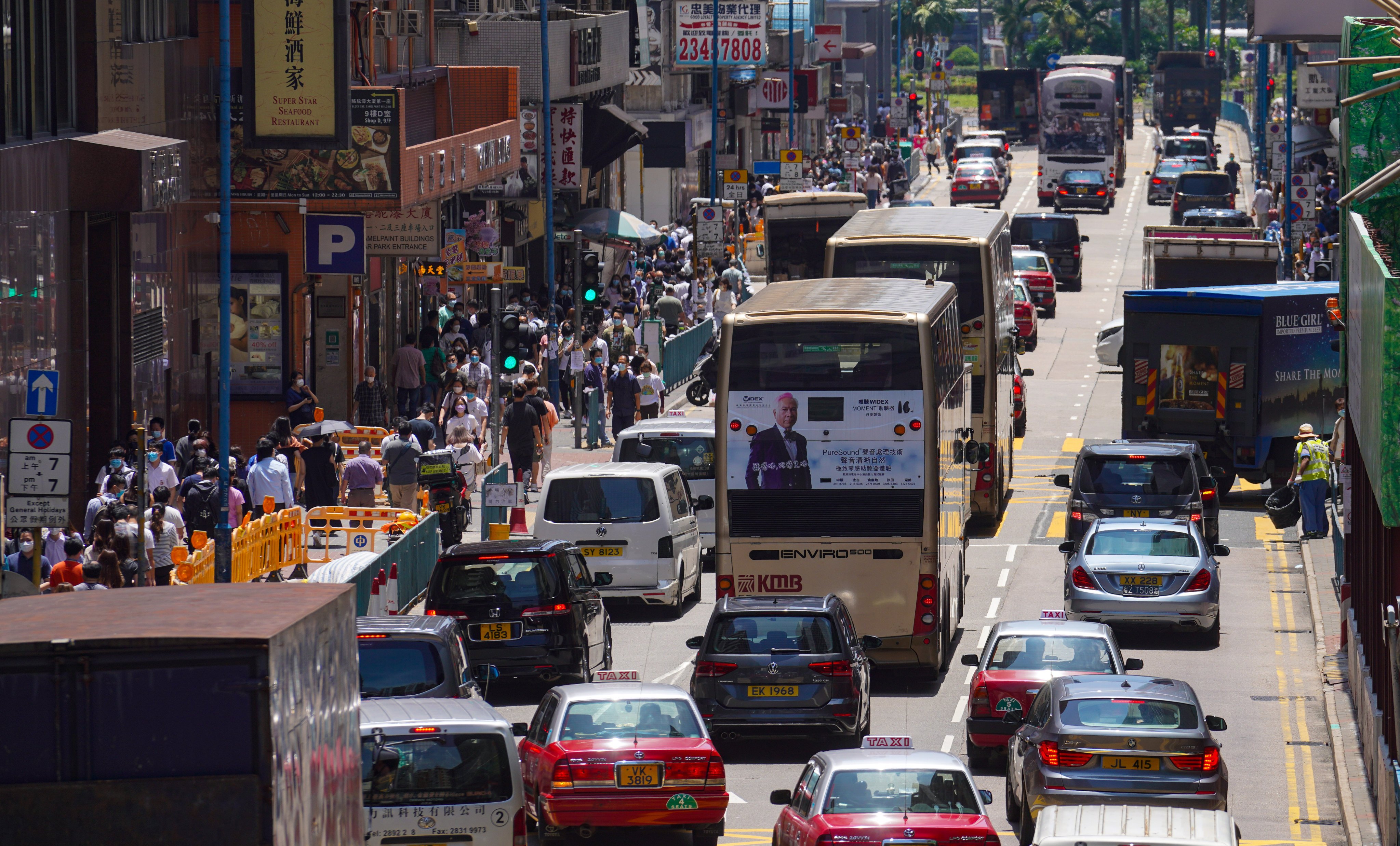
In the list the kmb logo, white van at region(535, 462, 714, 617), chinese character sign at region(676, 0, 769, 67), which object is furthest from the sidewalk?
chinese character sign at region(676, 0, 769, 67)

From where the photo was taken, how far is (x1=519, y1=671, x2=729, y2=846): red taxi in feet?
47.7

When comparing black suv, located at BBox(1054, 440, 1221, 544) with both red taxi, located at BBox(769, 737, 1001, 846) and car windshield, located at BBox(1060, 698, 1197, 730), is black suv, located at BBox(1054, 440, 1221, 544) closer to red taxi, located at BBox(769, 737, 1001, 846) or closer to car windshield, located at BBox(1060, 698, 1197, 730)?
car windshield, located at BBox(1060, 698, 1197, 730)

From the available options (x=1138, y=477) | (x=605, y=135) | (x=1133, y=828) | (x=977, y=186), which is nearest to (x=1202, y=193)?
(x=977, y=186)

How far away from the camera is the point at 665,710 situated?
1505 cm

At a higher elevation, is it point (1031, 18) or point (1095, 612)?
point (1031, 18)

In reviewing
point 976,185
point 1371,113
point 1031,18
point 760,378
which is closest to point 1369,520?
point 1371,113

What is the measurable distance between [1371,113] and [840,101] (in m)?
83.4

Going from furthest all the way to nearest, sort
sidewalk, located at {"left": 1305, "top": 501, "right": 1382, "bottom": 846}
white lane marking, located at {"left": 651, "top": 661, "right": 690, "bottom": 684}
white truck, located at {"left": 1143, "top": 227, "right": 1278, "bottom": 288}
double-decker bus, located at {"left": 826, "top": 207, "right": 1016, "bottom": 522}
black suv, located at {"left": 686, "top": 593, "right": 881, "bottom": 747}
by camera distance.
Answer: white truck, located at {"left": 1143, "top": 227, "right": 1278, "bottom": 288}
double-decker bus, located at {"left": 826, "top": 207, "right": 1016, "bottom": 522}
white lane marking, located at {"left": 651, "top": 661, "right": 690, "bottom": 684}
black suv, located at {"left": 686, "top": 593, "right": 881, "bottom": 747}
sidewalk, located at {"left": 1305, "top": 501, "right": 1382, "bottom": 846}

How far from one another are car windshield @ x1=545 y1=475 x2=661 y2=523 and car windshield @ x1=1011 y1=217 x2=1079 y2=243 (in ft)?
120

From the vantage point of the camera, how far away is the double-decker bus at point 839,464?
68.5ft

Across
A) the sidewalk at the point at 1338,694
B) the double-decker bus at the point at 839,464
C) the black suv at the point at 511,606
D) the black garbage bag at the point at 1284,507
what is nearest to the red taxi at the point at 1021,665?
the sidewalk at the point at 1338,694

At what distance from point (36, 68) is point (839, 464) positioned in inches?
448

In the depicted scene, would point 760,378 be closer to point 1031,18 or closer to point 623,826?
point 623,826

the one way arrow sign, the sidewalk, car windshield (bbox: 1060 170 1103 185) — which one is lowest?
the sidewalk
